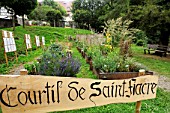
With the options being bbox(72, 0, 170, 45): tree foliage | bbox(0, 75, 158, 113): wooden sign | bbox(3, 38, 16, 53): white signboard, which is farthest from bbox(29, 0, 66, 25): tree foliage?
bbox(0, 75, 158, 113): wooden sign

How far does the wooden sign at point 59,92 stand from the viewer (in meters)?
1.93

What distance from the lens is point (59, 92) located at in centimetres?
208

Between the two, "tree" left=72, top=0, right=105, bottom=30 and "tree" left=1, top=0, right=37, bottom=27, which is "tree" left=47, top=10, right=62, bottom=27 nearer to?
"tree" left=72, top=0, right=105, bottom=30

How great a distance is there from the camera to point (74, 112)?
12.3 feet

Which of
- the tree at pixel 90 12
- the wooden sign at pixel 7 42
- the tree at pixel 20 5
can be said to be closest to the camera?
the wooden sign at pixel 7 42

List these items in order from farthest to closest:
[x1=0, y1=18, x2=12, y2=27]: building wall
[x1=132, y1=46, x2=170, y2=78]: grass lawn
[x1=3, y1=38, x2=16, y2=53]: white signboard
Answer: [x1=0, y1=18, x2=12, y2=27]: building wall < [x1=132, y1=46, x2=170, y2=78]: grass lawn < [x1=3, y1=38, x2=16, y2=53]: white signboard

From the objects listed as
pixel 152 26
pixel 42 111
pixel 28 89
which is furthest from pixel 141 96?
pixel 152 26

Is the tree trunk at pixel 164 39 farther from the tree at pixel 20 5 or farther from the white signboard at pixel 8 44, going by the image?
the tree at pixel 20 5

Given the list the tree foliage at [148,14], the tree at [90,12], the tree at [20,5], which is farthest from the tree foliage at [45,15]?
the tree foliage at [148,14]

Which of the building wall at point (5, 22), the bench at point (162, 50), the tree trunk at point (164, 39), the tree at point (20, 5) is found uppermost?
the tree at point (20, 5)

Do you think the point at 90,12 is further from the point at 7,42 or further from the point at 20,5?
the point at 7,42

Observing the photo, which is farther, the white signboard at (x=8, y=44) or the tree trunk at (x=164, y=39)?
the tree trunk at (x=164, y=39)

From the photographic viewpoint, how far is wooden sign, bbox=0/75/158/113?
193 cm

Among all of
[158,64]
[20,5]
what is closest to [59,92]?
[158,64]
